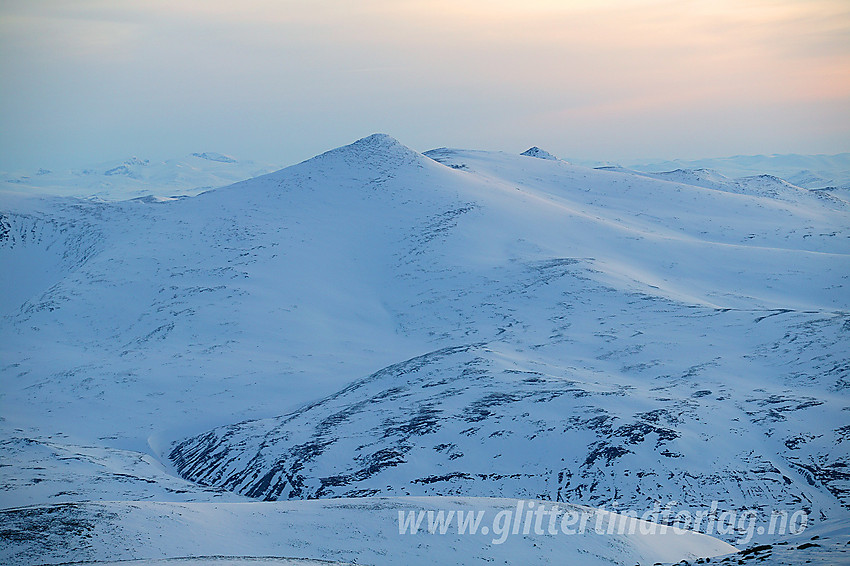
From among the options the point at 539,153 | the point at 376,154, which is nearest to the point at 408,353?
the point at 376,154

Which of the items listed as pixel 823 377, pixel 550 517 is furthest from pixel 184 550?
pixel 823 377

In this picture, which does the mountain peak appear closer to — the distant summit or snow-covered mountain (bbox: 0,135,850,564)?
snow-covered mountain (bbox: 0,135,850,564)

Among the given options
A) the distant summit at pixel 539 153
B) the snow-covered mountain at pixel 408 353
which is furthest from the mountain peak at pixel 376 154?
the distant summit at pixel 539 153

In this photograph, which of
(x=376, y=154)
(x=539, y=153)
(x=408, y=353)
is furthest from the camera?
(x=539, y=153)

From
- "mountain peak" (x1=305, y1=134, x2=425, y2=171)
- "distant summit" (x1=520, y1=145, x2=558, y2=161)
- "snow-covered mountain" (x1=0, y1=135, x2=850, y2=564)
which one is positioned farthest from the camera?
"distant summit" (x1=520, y1=145, x2=558, y2=161)

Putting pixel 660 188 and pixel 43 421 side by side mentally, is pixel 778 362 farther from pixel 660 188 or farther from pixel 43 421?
pixel 660 188

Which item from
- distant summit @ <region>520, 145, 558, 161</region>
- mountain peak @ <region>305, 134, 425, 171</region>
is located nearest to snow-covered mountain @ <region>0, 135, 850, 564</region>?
mountain peak @ <region>305, 134, 425, 171</region>

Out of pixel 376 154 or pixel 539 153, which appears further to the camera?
pixel 539 153

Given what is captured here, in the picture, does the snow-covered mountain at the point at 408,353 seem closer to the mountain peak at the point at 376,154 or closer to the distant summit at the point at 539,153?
the mountain peak at the point at 376,154

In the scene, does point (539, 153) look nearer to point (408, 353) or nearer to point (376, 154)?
point (376, 154)
